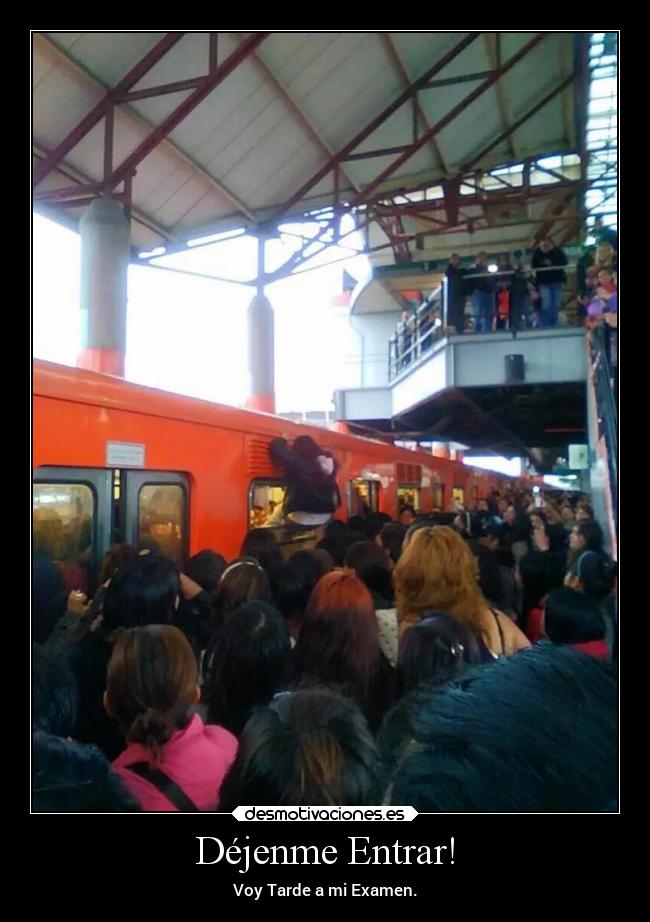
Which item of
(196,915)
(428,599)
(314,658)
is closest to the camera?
(196,915)

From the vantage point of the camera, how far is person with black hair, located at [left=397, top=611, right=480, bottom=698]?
74.3 inches

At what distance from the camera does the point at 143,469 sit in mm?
3436

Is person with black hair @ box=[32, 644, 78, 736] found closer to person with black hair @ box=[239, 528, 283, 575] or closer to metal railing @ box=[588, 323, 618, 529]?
metal railing @ box=[588, 323, 618, 529]

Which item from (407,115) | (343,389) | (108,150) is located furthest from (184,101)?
(343,389)

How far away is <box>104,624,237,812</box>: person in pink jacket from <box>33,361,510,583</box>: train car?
1.37m

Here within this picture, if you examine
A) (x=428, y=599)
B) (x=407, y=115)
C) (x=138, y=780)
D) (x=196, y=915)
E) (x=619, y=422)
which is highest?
(x=407, y=115)

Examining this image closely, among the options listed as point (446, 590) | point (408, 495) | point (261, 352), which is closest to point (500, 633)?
point (446, 590)

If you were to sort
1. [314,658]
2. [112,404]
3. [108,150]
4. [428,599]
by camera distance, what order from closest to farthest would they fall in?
1. [314,658]
2. [428,599]
3. [112,404]
4. [108,150]

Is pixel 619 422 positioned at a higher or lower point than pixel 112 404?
lower

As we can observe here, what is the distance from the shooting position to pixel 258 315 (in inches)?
487

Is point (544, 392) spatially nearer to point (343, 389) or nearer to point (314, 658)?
point (343, 389)

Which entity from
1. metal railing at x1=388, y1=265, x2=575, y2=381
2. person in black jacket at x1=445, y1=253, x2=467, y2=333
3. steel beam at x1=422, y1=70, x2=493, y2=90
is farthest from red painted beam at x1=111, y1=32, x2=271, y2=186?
metal railing at x1=388, y1=265, x2=575, y2=381

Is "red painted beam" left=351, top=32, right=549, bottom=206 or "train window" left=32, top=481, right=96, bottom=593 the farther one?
"red painted beam" left=351, top=32, right=549, bottom=206

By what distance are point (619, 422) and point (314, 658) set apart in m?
1.16
